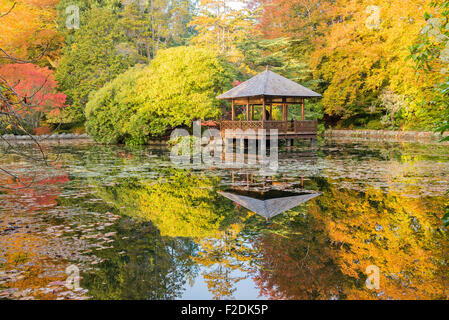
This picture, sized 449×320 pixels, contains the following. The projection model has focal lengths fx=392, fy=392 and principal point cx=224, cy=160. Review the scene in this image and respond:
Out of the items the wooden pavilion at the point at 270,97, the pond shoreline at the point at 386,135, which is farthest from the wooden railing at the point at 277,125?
the pond shoreline at the point at 386,135

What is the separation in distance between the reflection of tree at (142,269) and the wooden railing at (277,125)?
15741 millimetres

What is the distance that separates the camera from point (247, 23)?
103 feet

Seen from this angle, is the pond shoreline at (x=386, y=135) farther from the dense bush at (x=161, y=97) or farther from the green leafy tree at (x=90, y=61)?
the green leafy tree at (x=90, y=61)

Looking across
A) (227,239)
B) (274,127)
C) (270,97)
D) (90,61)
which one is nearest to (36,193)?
(227,239)

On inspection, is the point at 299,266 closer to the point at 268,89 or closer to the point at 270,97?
the point at 268,89

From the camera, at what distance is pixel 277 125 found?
2184cm

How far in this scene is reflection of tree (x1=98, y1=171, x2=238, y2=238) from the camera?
7052 millimetres

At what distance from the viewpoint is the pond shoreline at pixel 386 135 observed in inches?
1210

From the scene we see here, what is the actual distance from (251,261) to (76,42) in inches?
1449

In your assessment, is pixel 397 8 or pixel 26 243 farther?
pixel 397 8

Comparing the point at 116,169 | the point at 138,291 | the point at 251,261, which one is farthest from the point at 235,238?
the point at 116,169

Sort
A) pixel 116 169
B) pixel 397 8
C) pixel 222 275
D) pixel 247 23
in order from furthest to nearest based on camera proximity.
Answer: pixel 247 23, pixel 397 8, pixel 116 169, pixel 222 275

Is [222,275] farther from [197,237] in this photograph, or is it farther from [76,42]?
[76,42]

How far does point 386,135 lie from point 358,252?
3154cm
